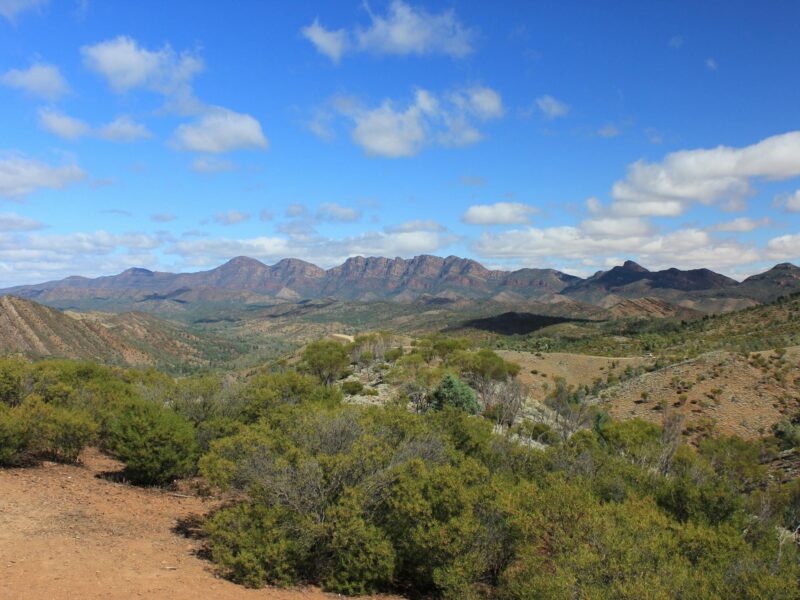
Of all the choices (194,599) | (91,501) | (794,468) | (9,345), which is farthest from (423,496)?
(9,345)

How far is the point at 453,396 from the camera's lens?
46.4m

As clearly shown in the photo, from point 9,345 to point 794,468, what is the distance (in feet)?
538

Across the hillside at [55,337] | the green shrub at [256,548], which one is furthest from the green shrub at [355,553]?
the hillside at [55,337]

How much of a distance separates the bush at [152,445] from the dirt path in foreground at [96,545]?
1.25 m

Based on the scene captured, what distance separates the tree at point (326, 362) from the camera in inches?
2410

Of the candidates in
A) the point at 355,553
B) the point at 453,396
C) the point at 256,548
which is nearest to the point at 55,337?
the point at 453,396

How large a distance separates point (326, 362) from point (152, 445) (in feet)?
125

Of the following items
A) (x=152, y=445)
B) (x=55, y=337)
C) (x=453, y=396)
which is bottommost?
(x=55, y=337)

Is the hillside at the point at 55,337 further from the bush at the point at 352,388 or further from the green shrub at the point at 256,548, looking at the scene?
the green shrub at the point at 256,548

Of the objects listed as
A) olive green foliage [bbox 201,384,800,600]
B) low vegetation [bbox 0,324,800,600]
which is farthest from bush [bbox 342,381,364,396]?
olive green foliage [bbox 201,384,800,600]

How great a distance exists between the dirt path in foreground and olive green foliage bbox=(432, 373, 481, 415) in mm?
27426

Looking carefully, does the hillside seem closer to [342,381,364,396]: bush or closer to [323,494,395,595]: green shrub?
[342,381,364,396]: bush

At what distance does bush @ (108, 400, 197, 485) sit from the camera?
2277 cm

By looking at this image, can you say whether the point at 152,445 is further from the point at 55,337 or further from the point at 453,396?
the point at 55,337
